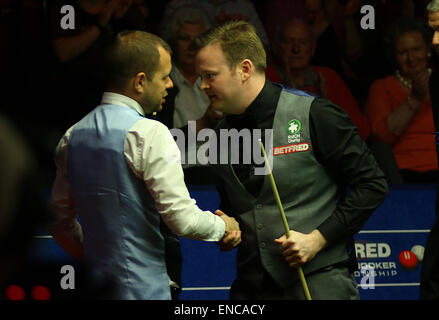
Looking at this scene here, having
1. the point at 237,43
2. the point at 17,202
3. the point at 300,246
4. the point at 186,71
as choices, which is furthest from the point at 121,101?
the point at 186,71

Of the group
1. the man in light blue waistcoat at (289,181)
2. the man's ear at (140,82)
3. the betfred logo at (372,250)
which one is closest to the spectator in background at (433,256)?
the man in light blue waistcoat at (289,181)

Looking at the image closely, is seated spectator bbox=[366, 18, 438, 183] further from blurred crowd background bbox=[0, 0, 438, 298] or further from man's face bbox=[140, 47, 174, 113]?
man's face bbox=[140, 47, 174, 113]

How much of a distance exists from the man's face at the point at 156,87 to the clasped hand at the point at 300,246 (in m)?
0.68

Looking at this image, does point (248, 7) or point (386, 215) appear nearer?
point (386, 215)

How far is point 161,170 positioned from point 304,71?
250 centimetres

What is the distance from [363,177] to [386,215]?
1.76 metres

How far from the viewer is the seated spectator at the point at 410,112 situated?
4488 mm

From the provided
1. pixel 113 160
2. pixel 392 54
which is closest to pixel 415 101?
pixel 392 54

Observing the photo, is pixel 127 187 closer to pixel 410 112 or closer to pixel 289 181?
pixel 289 181

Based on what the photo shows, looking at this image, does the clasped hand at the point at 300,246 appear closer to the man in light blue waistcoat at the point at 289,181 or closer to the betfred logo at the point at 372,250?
the man in light blue waistcoat at the point at 289,181

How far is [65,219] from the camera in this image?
243 centimetres

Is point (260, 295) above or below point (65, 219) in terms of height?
below

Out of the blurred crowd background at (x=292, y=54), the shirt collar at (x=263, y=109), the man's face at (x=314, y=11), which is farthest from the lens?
the man's face at (x=314, y=11)
